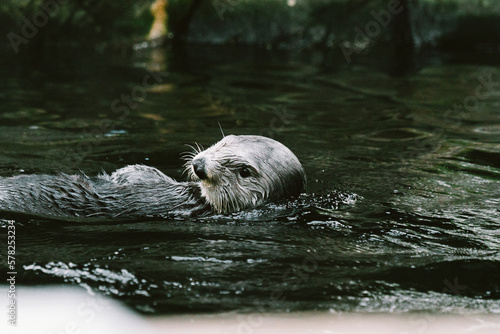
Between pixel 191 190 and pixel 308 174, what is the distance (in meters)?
1.26

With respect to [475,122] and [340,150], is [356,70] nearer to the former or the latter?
[475,122]

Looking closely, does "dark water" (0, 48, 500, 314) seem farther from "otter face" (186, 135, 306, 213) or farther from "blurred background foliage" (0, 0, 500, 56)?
"blurred background foliage" (0, 0, 500, 56)

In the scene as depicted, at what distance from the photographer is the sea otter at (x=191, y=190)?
Result: 13.9 feet

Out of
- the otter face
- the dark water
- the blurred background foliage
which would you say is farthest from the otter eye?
the blurred background foliage

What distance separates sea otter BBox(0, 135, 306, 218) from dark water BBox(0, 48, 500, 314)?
0.12 m

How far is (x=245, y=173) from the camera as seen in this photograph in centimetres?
432

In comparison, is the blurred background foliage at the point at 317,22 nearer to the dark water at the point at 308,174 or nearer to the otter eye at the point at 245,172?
the dark water at the point at 308,174

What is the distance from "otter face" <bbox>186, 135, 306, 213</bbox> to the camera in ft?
14.0

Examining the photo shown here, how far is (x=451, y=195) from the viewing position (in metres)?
4.82

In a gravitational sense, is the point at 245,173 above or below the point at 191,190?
above

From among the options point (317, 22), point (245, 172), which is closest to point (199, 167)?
point (245, 172)

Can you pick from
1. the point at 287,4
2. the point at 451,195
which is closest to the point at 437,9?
the point at 287,4

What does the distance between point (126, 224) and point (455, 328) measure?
2190mm

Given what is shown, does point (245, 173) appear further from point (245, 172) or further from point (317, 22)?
point (317, 22)
